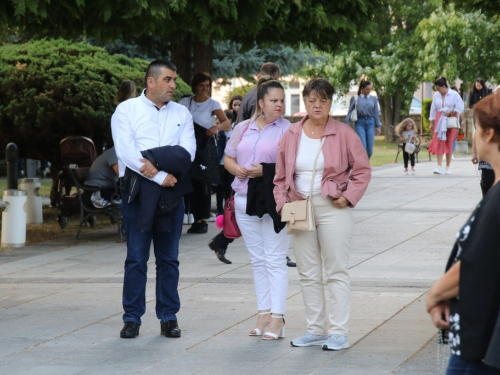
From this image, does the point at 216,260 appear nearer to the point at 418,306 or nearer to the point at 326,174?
the point at 418,306

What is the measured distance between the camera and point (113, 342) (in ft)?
21.4

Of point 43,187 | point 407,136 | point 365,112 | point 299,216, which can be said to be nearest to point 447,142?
point 407,136

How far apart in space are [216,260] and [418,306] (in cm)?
309

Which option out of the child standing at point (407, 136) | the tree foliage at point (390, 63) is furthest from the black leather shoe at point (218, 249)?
the tree foliage at point (390, 63)

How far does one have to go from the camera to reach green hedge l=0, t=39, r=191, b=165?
14180 millimetres

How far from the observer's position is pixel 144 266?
263 inches

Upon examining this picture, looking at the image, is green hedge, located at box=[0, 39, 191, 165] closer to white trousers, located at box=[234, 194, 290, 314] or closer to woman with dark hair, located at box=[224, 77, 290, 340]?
woman with dark hair, located at box=[224, 77, 290, 340]

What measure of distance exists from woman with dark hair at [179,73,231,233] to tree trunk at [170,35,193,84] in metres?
4.19

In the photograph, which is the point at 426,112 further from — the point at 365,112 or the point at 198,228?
the point at 198,228

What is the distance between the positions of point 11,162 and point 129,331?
275 inches

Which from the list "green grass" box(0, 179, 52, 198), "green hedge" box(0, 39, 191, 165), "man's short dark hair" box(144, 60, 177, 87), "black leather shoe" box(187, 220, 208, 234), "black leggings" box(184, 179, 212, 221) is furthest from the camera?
"green grass" box(0, 179, 52, 198)

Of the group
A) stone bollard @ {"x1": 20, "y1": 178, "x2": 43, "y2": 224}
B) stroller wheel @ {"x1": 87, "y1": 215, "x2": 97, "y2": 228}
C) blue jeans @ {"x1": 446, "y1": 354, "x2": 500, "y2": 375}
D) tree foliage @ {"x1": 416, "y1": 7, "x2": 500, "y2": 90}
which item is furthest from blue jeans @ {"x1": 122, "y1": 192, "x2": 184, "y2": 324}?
tree foliage @ {"x1": 416, "y1": 7, "x2": 500, "y2": 90}

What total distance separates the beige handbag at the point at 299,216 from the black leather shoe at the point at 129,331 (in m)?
1.30

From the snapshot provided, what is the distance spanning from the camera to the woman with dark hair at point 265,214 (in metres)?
6.52
